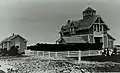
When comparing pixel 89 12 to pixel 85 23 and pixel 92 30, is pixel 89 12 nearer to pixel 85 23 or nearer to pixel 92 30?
pixel 85 23

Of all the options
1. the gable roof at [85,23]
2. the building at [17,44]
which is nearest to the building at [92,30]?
the gable roof at [85,23]

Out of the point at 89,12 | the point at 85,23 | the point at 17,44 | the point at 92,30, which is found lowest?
the point at 17,44

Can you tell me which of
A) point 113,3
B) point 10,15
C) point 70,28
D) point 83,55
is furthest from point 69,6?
point 70,28

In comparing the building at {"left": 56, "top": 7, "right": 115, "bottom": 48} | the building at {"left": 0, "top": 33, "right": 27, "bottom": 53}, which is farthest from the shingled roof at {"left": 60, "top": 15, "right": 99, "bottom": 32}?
the building at {"left": 0, "top": 33, "right": 27, "bottom": 53}

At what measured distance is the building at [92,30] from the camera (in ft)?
60.3

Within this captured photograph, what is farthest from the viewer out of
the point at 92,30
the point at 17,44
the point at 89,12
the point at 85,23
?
the point at 89,12

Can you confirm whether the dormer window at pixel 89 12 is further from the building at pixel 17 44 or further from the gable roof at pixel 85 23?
the building at pixel 17 44

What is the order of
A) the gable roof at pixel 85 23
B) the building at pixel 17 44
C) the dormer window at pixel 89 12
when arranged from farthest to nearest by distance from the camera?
the dormer window at pixel 89 12, the gable roof at pixel 85 23, the building at pixel 17 44

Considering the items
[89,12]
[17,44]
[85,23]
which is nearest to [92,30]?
[85,23]

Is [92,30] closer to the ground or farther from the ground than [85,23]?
closer to the ground

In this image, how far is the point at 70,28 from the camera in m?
20.6

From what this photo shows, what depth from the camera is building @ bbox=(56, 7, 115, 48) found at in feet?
60.3

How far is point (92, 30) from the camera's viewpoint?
18453 millimetres

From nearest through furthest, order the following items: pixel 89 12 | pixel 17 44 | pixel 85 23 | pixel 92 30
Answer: pixel 17 44
pixel 92 30
pixel 85 23
pixel 89 12
